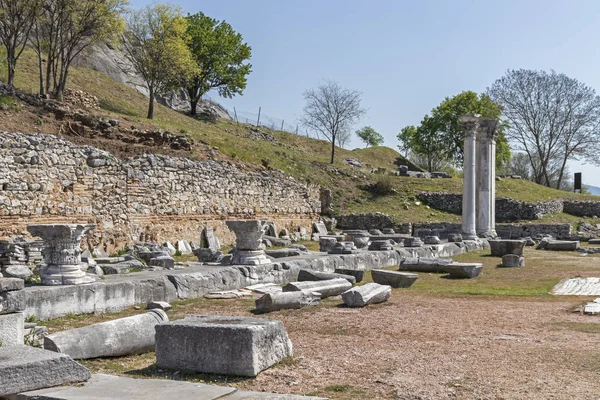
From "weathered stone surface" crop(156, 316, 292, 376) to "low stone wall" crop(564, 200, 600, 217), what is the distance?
127 ft

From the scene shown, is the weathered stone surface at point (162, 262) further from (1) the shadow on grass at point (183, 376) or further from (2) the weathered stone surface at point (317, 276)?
(1) the shadow on grass at point (183, 376)

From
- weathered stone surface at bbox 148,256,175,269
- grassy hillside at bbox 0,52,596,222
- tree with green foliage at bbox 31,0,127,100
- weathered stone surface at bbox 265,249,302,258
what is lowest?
weathered stone surface at bbox 148,256,175,269

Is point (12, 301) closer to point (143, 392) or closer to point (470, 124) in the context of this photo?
point (143, 392)

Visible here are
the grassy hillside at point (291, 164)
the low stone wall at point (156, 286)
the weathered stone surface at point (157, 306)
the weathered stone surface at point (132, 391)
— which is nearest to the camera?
the weathered stone surface at point (132, 391)

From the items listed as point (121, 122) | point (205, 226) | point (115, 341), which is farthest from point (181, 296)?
point (121, 122)

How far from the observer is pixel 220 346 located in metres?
6.48

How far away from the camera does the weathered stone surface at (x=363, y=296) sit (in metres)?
10.9

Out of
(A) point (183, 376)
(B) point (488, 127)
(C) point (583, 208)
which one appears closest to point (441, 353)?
(A) point (183, 376)

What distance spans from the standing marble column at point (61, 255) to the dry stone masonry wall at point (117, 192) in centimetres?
763

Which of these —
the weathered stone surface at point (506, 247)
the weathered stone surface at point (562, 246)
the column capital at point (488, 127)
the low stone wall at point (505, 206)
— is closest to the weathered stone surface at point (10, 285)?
the weathered stone surface at point (506, 247)

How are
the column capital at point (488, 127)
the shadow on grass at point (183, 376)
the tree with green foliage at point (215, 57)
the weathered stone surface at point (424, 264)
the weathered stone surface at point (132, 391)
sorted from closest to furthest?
1. the weathered stone surface at point (132, 391)
2. the shadow on grass at point (183, 376)
3. the weathered stone surface at point (424, 264)
4. the column capital at point (488, 127)
5. the tree with green foliage at point (215, 57)

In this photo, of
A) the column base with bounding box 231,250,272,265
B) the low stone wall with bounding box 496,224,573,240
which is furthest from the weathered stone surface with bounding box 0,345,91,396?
the low stone wall with bounding box 496,224,573,240

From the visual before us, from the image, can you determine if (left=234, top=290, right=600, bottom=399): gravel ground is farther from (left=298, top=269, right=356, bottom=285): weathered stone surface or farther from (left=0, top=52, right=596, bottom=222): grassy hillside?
(left=0, top=52, right=596, bottom=222): grassy hillside

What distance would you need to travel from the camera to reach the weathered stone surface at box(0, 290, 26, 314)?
807 centimetres
